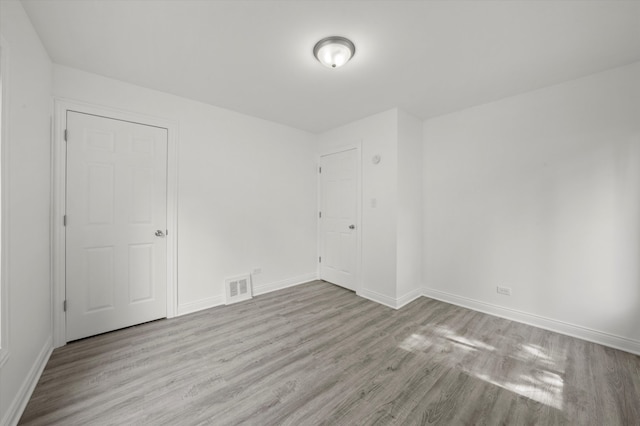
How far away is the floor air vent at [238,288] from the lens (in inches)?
128

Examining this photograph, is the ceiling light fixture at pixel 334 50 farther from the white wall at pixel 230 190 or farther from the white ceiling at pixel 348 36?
the white wall at pixel 230 190

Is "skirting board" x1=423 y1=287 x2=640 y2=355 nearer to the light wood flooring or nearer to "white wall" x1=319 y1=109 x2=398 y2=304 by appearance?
the light wood flooring

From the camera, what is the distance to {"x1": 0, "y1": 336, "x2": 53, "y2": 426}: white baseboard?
4.62ft

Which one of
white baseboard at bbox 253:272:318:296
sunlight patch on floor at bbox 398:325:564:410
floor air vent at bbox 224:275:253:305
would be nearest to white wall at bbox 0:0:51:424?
floor air vent at bbox 224:275:253:305

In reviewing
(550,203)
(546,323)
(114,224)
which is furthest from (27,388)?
(550,203)

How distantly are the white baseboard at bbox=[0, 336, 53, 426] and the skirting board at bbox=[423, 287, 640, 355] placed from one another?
4.03 m

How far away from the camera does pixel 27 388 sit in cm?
163

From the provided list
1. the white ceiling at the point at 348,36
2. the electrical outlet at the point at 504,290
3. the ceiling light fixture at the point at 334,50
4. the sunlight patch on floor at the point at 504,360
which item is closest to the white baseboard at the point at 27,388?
the white ceiling at the point at 348,36

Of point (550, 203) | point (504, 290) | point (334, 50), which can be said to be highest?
point (334, 50)

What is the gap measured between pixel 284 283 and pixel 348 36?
3.31 m

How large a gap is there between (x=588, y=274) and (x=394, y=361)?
2.17m

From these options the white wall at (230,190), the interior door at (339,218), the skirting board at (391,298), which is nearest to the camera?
the white wall at (230,190)

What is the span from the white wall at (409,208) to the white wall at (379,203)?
90mm

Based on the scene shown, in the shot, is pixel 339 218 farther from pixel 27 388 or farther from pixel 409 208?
pixel 27 388
